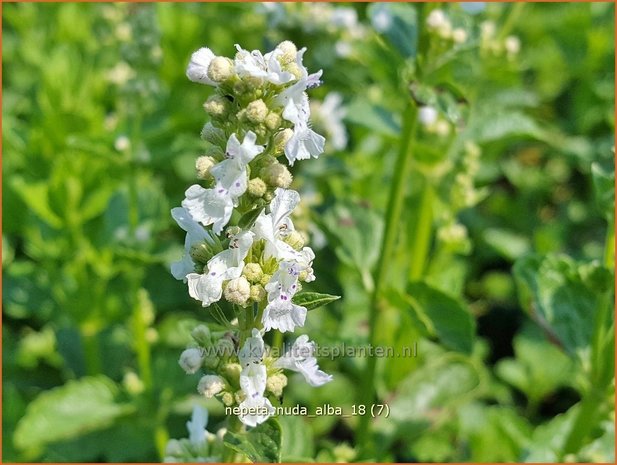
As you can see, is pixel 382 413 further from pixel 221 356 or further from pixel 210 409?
pixel 221 356

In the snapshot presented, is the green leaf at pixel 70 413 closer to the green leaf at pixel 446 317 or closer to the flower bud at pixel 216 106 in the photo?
the green leaf at pixel 446 317

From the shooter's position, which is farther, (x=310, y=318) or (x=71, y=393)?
(x=310, y=318)

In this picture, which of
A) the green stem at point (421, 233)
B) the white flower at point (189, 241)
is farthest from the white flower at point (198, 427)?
the green stem at point (421, 233)

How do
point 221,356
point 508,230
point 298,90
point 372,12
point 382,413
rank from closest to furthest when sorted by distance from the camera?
point 298,90
point 221,356
point 372,12
point 382,413
point 508,230

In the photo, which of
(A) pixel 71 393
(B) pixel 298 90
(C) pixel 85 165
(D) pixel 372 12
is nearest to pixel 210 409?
(A) pixel 71 393

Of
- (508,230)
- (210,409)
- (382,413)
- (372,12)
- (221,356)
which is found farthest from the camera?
(508,230)

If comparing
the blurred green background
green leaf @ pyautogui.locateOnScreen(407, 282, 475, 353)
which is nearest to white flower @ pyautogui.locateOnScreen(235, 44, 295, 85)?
the blurred green background

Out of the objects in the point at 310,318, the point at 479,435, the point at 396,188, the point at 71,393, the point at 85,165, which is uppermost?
the point at 85,165
